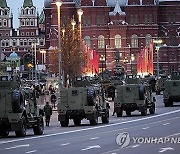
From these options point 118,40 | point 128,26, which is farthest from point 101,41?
point 128,26

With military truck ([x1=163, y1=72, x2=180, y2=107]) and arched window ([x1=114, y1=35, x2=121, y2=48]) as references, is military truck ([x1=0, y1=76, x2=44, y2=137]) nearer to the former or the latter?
military truck ([x1=163, y1=72, x2=180, y2=107])

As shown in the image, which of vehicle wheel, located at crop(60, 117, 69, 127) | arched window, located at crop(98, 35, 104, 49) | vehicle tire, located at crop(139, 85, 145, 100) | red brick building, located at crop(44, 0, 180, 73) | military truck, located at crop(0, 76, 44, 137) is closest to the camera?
military truck, located at crop(0, 76, 44, 137)

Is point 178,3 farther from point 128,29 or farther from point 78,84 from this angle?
point 78,84

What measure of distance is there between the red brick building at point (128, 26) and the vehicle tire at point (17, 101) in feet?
436

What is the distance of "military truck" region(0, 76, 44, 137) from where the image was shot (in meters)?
34.0

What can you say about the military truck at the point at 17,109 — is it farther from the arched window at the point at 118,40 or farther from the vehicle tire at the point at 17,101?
the arched window at the point at 118,40

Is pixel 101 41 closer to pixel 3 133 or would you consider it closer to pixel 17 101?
pixel 3 133

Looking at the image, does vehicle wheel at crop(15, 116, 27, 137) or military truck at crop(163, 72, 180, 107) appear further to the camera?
military truck at crop(163, 72, 180, 107)

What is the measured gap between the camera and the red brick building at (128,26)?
170 m

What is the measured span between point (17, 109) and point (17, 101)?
34 centimetres

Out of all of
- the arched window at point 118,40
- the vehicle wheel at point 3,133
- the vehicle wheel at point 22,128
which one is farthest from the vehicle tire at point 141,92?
the arched window at point 118,40

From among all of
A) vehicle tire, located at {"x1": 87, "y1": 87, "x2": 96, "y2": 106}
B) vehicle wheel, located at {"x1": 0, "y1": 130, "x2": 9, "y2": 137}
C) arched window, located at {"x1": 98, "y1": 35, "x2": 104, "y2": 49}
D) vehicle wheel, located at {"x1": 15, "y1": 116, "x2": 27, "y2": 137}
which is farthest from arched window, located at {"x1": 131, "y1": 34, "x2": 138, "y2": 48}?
vehicle wheel, located at {"x1": 15, "y1": 116, "x2": 27, "y2": 137}

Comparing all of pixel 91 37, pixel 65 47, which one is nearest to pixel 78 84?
pixel 65 47

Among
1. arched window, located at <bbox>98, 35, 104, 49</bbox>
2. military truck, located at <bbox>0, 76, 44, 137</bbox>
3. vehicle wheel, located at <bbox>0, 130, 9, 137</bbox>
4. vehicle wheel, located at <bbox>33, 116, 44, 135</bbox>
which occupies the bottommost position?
vehicle wheel, located at <bbox>0, 130, 9, 137</bbox>
